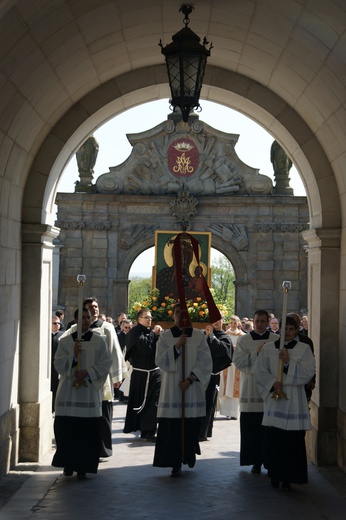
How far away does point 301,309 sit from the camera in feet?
104

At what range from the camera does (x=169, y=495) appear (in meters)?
9.48

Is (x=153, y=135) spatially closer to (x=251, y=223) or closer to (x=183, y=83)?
(x=251, y=223)

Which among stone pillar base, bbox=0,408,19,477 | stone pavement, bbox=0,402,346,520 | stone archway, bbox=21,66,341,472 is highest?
stone archway, bbox=21,66,341,472

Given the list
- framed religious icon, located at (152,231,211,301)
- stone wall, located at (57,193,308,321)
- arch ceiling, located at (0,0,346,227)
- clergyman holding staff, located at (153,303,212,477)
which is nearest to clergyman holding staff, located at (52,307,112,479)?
clergyman holding staff, located at (153,303,212,477)

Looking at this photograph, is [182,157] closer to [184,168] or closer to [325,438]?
[184,168]

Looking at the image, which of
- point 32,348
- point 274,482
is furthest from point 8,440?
point 274,482

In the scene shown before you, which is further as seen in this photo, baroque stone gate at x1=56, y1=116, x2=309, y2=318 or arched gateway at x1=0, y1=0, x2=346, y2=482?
baroque stone gate at x1=56, y1=116, x2=309, y2=318

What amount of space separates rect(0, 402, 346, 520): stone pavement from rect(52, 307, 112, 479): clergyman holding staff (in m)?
0.23

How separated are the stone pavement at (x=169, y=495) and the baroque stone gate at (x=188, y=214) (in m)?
20.8

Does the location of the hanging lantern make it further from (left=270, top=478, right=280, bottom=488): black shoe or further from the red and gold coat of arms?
the red and gold coat of arms

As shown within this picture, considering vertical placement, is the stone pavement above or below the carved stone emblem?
below

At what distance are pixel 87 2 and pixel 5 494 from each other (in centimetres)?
477

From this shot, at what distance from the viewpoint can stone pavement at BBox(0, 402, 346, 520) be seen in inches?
339

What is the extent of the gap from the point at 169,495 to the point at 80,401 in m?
1.55
